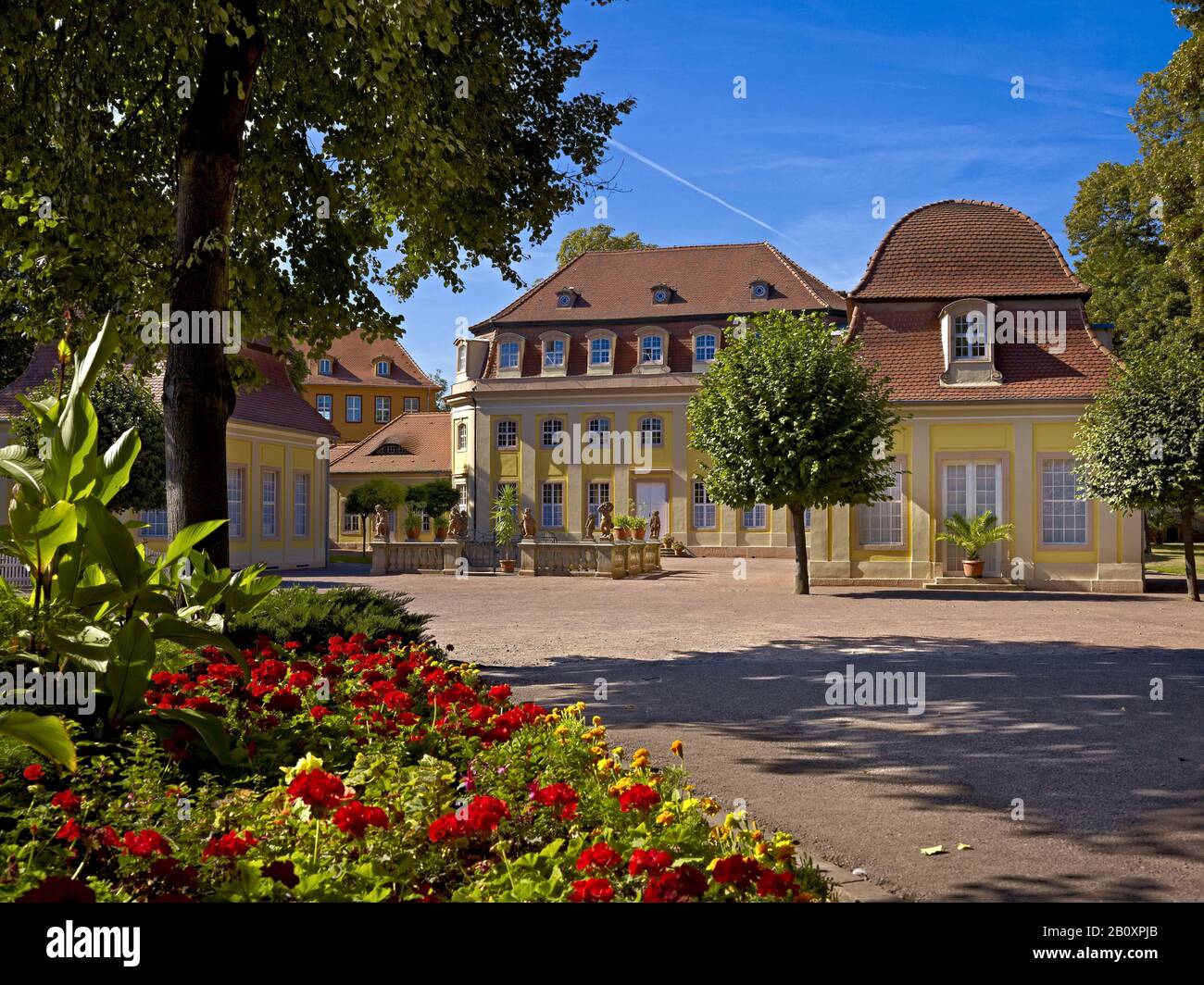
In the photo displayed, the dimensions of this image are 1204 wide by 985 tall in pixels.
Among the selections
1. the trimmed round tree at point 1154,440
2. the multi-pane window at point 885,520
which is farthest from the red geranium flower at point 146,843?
the multi-pane window at point 885,520

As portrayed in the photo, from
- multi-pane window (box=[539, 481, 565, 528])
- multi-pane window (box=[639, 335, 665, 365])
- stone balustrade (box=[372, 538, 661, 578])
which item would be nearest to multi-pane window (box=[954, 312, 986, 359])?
stone balustrade (box=[372, 538, 661, 578])

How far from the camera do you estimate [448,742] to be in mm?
4949

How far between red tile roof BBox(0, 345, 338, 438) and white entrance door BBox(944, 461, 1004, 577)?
57.3ft

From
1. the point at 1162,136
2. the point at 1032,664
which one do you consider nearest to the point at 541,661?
the point at 1032,664

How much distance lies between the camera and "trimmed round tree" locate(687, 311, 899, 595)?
21141mm

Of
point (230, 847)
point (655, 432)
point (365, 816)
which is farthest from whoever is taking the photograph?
point (655, 432)

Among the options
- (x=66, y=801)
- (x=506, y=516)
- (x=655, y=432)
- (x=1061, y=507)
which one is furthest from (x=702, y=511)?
(x=66, y=801)

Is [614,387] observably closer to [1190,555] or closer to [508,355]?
[508,355]

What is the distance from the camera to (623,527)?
3262cm

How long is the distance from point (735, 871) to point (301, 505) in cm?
3474

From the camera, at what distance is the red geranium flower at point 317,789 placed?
3.17m

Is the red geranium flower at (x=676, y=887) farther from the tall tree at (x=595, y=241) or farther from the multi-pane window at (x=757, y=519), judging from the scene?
the tall tree at (x=595, y=241)
